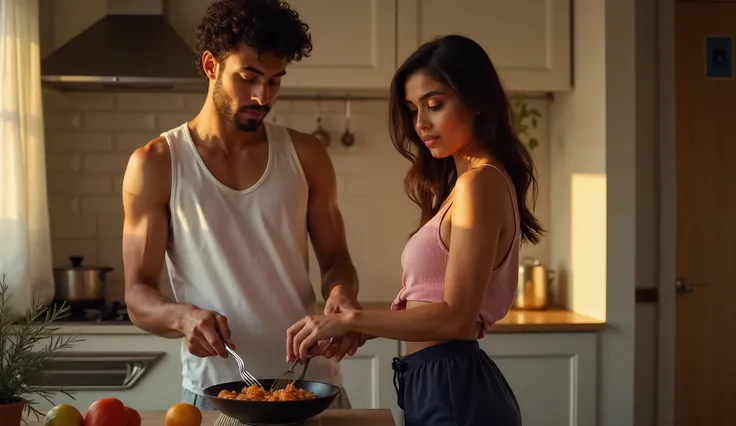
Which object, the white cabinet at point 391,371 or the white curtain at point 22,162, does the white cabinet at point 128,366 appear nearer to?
the white cabinet at point 391,371

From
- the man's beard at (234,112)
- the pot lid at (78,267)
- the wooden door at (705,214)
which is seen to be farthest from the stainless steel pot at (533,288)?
the man's beard at (234,112)

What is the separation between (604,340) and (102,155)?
213 cm

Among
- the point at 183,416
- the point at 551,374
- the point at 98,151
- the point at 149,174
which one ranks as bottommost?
the point at 551,374

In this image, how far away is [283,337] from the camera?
2082mm

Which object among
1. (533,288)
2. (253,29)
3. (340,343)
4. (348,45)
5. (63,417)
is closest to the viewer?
(63,417)

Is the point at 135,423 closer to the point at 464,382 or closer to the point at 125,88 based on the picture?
the point at 464,382

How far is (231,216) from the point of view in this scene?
82.0 inches

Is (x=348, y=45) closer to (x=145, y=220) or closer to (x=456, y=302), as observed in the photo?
(x=145, y=220)

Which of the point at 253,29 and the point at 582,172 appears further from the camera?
the point at 582,172

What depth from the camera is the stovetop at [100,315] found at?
3.28 meters

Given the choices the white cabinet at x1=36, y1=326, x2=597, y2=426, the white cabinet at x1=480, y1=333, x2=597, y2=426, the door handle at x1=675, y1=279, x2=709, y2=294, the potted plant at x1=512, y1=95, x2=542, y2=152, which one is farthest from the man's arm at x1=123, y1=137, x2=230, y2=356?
the door handle at x1=675, y1=279, x2=709, y2=294

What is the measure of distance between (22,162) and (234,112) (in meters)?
1.44

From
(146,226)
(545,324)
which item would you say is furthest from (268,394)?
(545,324)

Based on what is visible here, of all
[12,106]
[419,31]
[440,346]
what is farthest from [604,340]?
[12,106]
